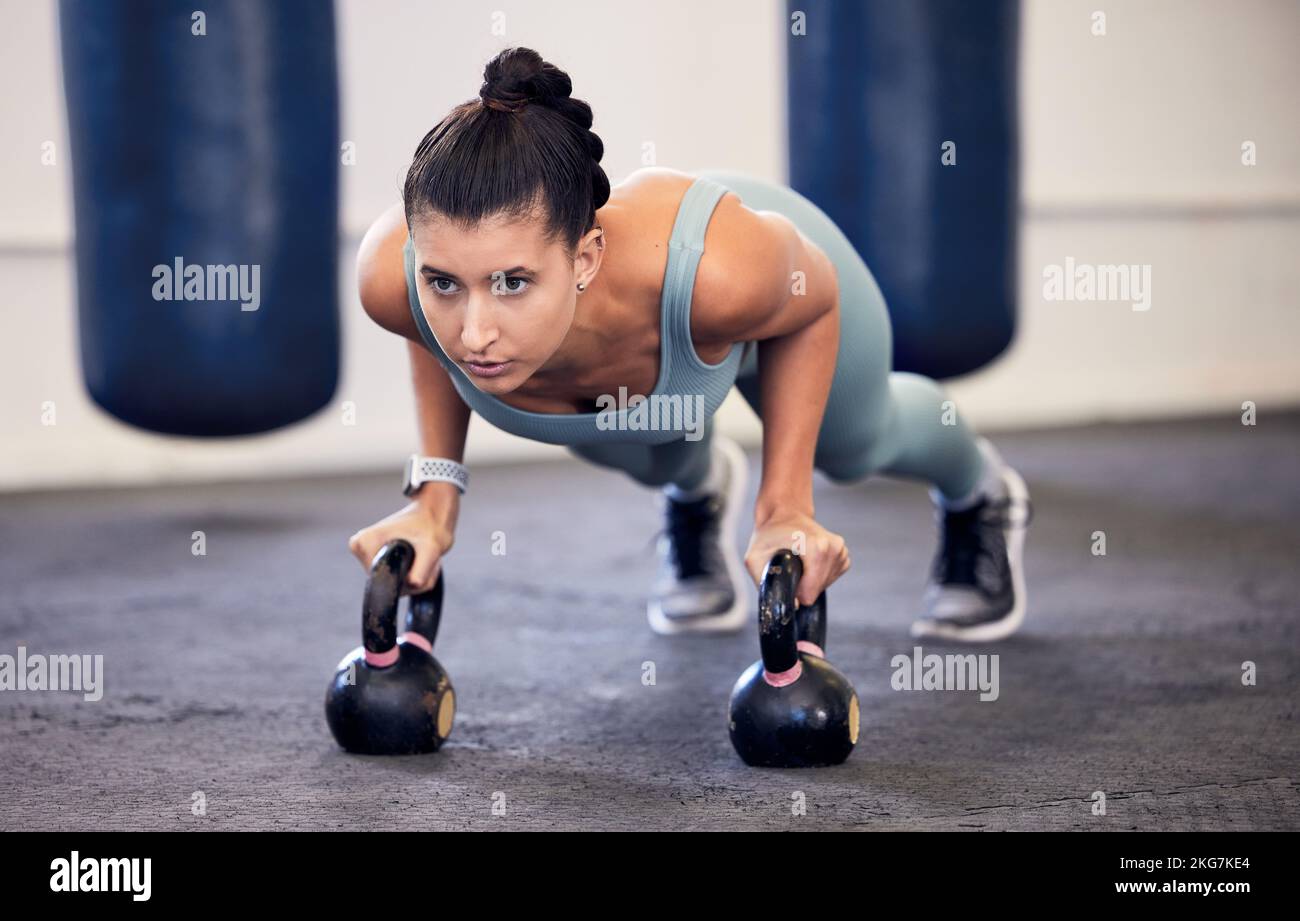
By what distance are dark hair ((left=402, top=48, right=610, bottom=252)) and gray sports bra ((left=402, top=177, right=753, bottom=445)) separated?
10cm

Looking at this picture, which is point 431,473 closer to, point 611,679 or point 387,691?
point 387,691

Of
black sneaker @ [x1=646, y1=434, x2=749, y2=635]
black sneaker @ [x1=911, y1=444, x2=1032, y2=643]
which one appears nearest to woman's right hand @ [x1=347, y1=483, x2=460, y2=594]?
black sneaker @ [x1=646, y1=434, x2=749, y2=635]

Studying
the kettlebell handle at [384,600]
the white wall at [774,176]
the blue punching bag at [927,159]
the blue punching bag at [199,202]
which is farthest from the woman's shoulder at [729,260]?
the white wall at [774,176]

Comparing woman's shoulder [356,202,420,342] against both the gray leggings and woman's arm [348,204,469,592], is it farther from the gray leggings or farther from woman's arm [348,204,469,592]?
the gray leggings

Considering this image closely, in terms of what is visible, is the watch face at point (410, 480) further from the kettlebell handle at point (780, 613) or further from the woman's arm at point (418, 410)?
the kettlebell handle at point (780, 613)

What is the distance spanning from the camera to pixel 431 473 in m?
1.39

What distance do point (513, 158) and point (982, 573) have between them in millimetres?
918

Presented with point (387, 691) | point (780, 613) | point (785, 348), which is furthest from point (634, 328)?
point (387, 691)

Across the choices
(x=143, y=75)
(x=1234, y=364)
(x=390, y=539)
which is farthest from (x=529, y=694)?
(x=1234, y=364)

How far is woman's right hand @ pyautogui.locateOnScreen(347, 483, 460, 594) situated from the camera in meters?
1.33

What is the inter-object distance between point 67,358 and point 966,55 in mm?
1991

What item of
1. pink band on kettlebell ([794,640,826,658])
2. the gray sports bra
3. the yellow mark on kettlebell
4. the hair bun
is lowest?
the yellow mark on kettlebell

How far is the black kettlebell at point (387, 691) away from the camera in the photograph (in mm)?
1285

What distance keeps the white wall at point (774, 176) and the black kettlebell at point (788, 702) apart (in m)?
1.57
